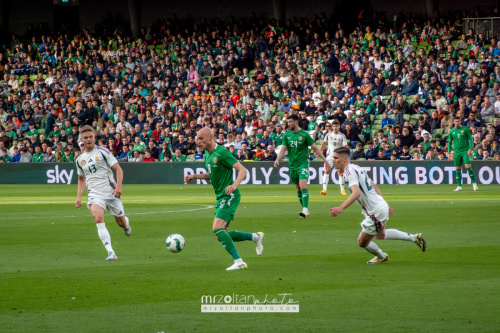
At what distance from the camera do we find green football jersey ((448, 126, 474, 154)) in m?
23.1

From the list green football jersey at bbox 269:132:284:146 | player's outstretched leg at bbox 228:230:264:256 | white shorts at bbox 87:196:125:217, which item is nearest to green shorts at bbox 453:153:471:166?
green football jersey at bbox 269:132:284:146

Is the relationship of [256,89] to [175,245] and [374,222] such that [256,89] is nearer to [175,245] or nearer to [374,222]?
[175,245]

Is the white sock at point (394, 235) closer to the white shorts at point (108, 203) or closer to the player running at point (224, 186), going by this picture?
the player running at point (224, 186)

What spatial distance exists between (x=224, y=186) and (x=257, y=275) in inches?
53.5

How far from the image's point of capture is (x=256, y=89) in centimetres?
3316

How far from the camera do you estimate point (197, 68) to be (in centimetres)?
3688

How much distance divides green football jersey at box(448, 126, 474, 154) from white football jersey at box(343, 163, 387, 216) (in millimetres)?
14295

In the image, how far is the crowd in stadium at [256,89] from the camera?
28.3 metres

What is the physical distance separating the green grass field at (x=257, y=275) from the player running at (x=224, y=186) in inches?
14.0

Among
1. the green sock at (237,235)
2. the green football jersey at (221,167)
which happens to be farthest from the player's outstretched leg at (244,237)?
the green football jersey at (221,167)

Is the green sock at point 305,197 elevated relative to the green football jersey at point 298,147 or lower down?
lower down

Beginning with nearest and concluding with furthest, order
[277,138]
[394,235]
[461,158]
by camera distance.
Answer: [394,235] < [461,158] < [277,138]

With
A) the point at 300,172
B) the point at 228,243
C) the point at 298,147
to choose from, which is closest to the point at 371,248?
the point at 228,243

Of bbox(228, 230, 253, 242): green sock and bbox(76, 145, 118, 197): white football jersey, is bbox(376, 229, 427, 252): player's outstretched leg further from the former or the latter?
bbox(76, 145, 118, 197): white football jersey
